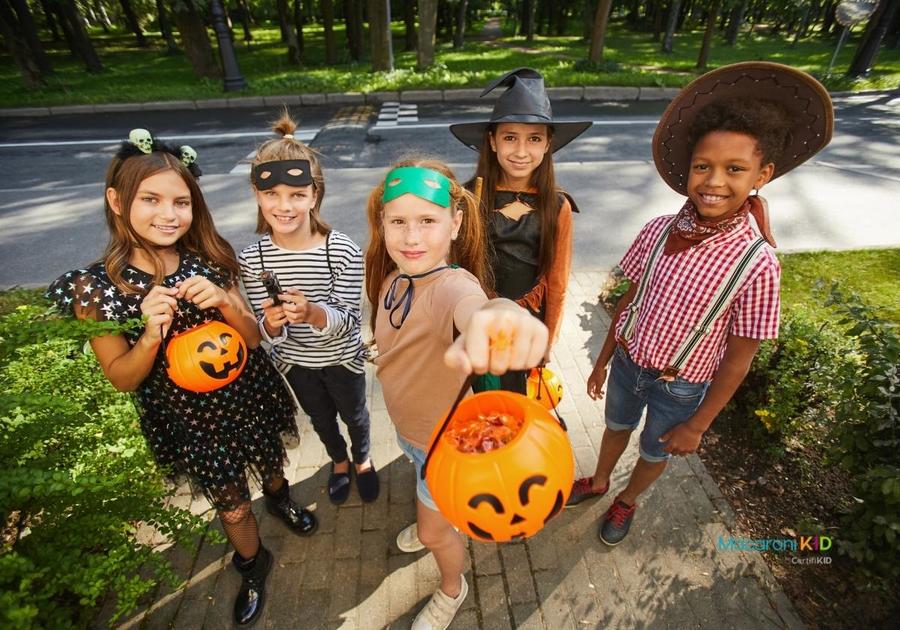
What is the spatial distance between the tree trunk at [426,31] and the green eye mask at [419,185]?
15.0 metres

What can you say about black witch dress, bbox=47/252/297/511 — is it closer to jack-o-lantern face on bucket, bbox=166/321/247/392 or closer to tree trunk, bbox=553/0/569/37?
jack-o-lantern face on bucket, bbox=166/321/247/392

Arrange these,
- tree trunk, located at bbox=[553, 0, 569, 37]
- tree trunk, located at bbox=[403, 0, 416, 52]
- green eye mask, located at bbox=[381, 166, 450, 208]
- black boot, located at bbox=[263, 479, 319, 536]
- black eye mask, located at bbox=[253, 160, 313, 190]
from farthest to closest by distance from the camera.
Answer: tree trunk, located at bbox=[553, 0, 569, 37], tree trunk, located at bbox=[403, 0, 416, 52], black boot, located at bbox=[263, 479, 319, 536], black eye mask, located at bbox=[253, 160, 313, 190], green eye mask, located at bbox=[381, 166, 450, 208]

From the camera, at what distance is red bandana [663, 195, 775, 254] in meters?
1.84

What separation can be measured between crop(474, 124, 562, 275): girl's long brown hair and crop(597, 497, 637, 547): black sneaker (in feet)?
4.95

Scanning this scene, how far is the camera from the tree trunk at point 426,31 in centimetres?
1412

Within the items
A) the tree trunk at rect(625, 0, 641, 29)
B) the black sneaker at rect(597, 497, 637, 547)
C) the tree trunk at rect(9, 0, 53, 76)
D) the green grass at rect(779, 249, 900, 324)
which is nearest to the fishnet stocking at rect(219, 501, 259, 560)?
the black sneaker at rect(597, 497, 637, 547)

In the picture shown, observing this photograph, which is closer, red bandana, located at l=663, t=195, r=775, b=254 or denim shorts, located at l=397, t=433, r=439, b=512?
red bandana, located at l=663, t=195, r=775, b=254

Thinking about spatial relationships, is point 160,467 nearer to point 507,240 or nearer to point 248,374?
point 248,374

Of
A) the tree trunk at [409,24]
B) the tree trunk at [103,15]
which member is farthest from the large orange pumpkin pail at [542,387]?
the tree trunk at [103,15]

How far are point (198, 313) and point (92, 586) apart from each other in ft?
3.56

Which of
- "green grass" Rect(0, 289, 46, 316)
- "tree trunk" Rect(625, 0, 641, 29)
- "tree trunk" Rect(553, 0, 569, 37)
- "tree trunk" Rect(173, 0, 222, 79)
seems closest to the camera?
"green grass" Rect(0, 289, 46, 316)

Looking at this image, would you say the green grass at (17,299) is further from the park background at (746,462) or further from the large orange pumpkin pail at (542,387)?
the large orange pumpkin pail at (542,387)

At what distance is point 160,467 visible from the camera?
232 centimetres

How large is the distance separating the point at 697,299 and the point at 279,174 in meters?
1.97
